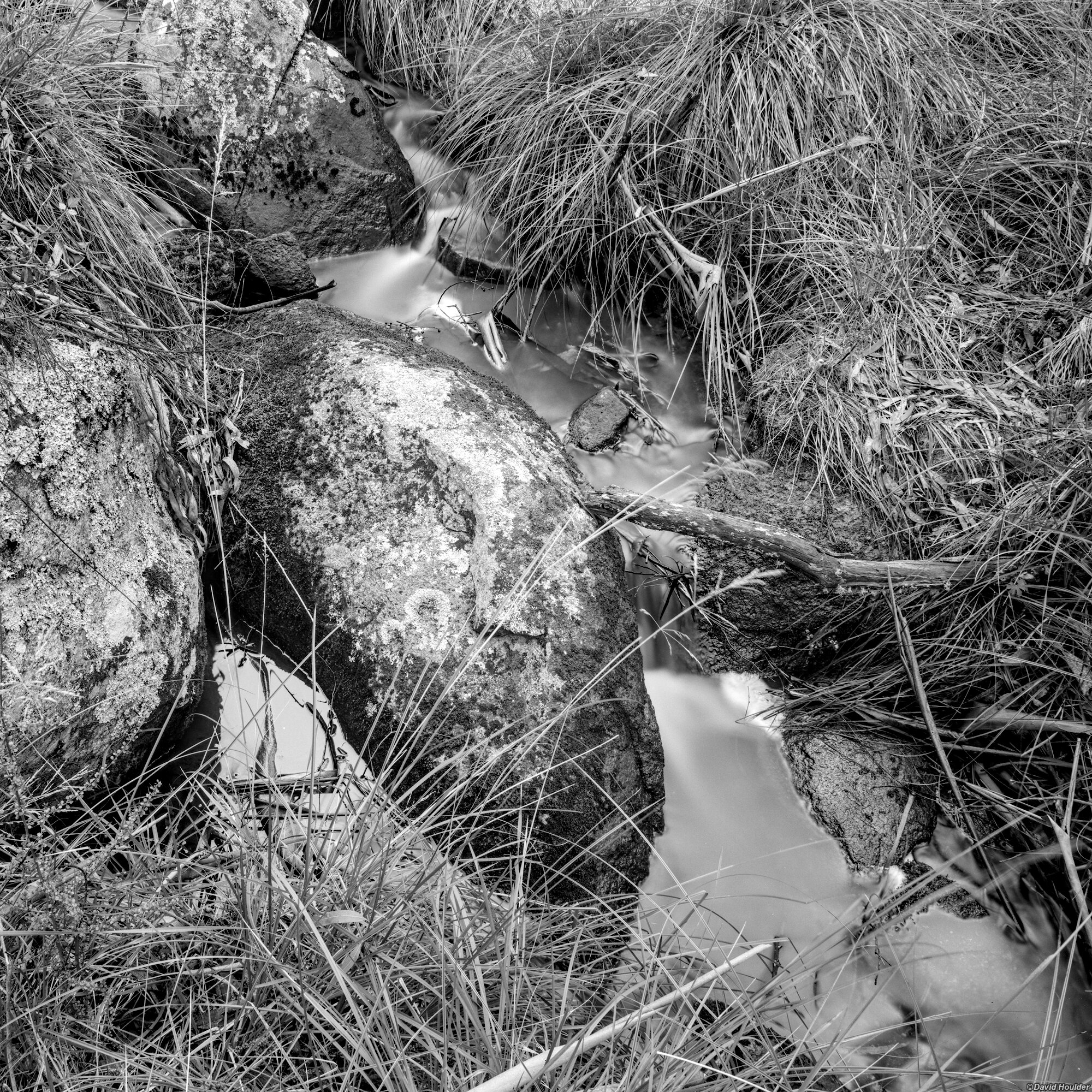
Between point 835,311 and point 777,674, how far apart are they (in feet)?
4.53

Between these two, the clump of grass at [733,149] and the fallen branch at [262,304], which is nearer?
the fallen branch at [262,304]

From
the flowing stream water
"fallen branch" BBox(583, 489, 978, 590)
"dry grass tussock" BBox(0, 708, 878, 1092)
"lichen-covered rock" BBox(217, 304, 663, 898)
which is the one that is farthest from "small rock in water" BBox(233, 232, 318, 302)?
"dry grass tussock" BBox(0, 708, 878, 1092)

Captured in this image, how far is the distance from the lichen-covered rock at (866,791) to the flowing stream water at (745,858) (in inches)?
2.1

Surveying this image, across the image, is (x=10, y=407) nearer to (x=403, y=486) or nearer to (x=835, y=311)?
(x=403, y=486)

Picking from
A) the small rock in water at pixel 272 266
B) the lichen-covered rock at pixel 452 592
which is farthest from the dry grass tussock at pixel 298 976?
the small rock in water at pixel 272 266

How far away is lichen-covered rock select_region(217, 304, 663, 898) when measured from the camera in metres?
2.22

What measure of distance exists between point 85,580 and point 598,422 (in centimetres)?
184

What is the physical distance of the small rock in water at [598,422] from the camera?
10.4 ft

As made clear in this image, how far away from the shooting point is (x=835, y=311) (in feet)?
10.3

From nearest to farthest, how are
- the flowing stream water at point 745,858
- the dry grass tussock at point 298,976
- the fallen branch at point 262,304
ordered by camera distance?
the dry grass tussock at point 298,976, the flowing stream water at point 745,858, the fallen branch at point 262,304

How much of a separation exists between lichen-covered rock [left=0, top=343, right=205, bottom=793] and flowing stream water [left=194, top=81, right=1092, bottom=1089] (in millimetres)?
233

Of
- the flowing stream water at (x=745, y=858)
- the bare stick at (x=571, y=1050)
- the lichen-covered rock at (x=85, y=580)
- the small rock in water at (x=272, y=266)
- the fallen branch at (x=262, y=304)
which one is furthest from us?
the small rock in water at (x=272, y=266)

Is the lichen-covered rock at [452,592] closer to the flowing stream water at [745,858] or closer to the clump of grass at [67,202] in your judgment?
the flowing stream water at [745,858]

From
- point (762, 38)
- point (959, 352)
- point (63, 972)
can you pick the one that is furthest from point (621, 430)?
point (63, 972)
